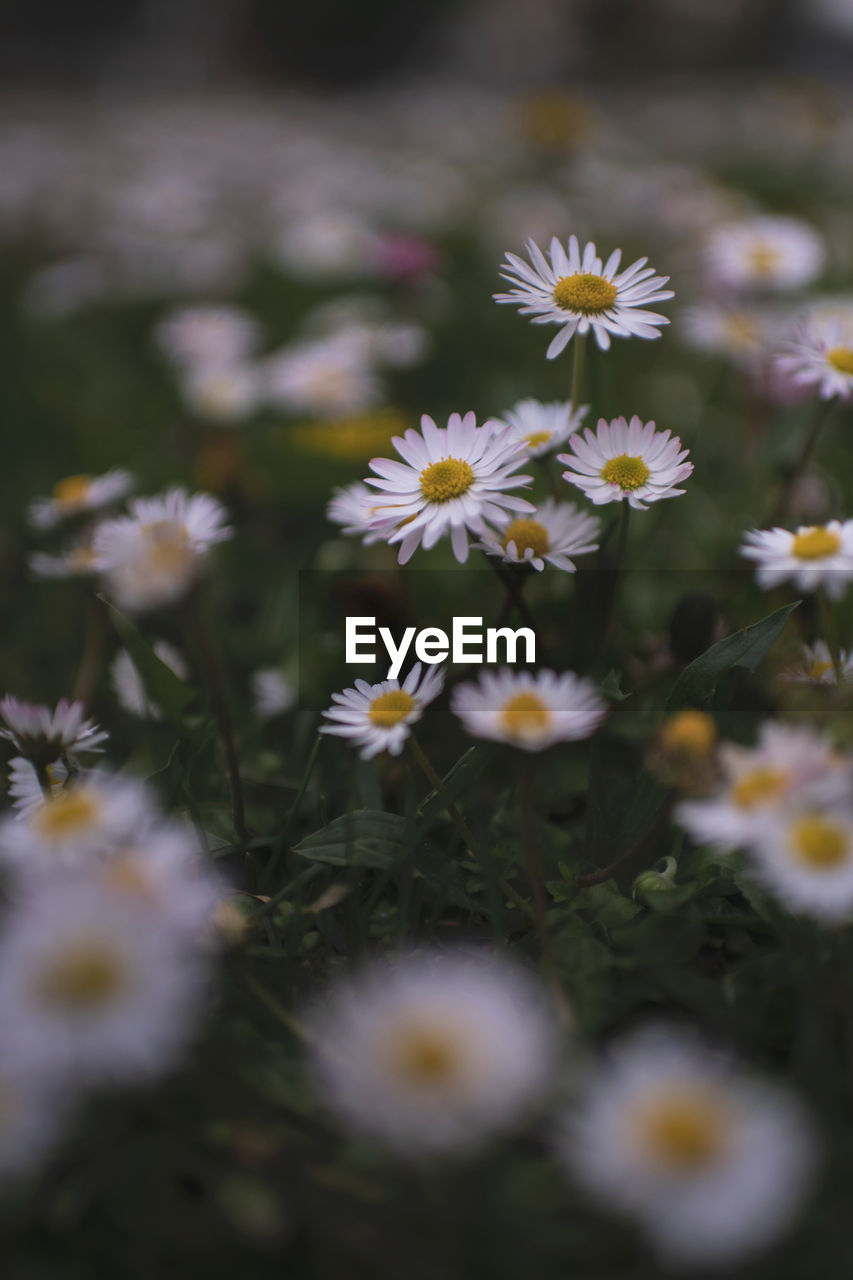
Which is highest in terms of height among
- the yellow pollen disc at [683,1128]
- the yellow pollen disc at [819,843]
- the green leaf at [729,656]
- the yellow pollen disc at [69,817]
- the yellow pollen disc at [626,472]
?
the yellow pollen disc at [626,472]

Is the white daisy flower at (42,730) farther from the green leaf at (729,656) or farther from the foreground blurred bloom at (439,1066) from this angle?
the green leaf at (729,656)

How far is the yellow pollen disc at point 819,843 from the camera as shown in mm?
617

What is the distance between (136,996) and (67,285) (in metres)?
2.69

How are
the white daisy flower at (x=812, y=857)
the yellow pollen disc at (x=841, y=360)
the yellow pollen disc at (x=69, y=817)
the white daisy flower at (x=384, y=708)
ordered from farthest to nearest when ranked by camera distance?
1. the yellow pollen disc at (x=841, y=360)
2. the white daisy flower at (x=384, y=708)
3. the yellow pollen disc at (x=69, y=817)
4. the white daisy flower at (x=812, y=857)

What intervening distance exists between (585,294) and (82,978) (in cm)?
73

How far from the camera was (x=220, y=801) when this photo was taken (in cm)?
110

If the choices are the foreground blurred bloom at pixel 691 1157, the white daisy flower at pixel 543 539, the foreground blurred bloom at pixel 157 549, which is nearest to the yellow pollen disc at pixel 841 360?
the white daisy flower at pixel 543 539

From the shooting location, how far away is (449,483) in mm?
912

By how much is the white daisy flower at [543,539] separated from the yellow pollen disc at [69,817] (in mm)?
408

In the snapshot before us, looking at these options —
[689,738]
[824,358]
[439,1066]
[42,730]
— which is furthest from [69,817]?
[824,358]

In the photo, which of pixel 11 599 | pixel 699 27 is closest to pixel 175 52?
pixel 699 27

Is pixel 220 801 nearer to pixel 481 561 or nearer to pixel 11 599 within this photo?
pixel 481 561

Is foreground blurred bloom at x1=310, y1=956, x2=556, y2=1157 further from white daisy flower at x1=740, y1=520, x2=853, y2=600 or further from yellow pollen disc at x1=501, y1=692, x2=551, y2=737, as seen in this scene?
white daisy flower at x1=740, y1=520, x2=853, y2=600

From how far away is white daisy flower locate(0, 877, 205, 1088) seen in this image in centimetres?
53
